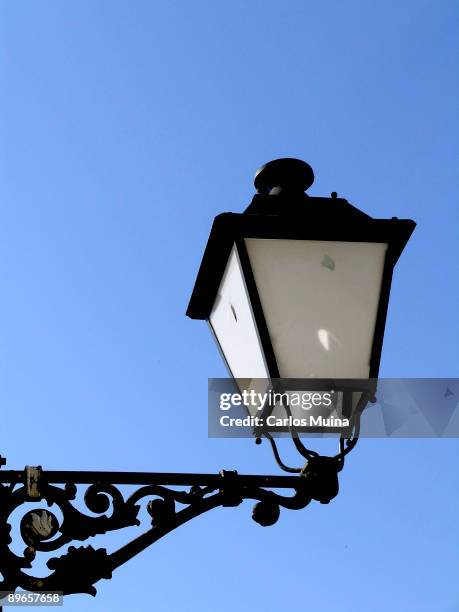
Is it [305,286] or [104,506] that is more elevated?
[305,286]

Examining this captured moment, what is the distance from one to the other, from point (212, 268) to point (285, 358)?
494mm

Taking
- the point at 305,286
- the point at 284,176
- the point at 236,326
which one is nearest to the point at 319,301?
the point at 305,286

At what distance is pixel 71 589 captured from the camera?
3012 millimetres

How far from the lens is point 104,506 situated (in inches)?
124

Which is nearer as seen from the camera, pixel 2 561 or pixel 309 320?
pixel 2 561

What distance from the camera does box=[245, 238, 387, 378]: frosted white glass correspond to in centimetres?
326

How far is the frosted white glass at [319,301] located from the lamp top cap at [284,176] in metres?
0.40

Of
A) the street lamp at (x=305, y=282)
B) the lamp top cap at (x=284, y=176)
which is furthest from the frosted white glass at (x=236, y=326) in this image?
the lamp top cap at (x=284, y=176)

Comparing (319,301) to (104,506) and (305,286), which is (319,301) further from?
(104,506)

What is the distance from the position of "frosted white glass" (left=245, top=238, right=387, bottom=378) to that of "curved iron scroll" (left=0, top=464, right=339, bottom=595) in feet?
1.07

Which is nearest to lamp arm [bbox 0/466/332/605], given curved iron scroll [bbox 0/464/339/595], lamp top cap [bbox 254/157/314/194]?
curved iron scroll [bbox 0/464/339/595]

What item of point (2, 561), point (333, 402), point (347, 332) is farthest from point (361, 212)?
point (2, 561)

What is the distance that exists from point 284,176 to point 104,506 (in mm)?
1360

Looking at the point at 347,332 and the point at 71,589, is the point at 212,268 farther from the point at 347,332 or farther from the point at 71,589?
the point at 71,589
